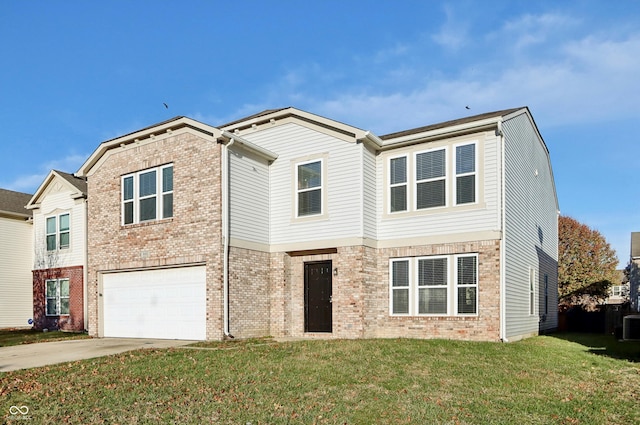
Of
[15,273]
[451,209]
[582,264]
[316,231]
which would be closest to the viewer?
[451,209]

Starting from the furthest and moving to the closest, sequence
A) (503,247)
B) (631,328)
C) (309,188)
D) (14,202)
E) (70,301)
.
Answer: (14,202) < (70,301) < (631,328) < (309,188) < (503,247)

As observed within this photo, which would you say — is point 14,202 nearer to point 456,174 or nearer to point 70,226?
point 70,226

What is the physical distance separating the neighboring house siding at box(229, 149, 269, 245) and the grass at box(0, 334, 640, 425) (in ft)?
14.9

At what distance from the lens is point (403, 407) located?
296 inches

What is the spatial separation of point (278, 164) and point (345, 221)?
10.5ft

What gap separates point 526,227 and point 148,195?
12377 millimetres

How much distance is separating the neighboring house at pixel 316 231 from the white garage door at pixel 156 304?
5 cm

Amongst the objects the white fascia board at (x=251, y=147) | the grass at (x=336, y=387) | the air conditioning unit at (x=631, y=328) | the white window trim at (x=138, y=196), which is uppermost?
the white fascia board at (x=251, y=147)

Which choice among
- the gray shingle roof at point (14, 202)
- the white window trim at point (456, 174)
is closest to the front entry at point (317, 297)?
the white window trim at point (456, 174)

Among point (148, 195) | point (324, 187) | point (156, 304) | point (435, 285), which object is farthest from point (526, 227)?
point (148, 195)

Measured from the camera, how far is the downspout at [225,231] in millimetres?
15008

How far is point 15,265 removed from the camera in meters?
24.1

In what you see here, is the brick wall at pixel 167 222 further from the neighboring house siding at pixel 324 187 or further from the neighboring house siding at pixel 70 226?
the neighboring house siding at pixel 70 226

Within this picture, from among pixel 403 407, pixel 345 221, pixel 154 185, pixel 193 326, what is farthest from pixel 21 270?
pixel 403 407
